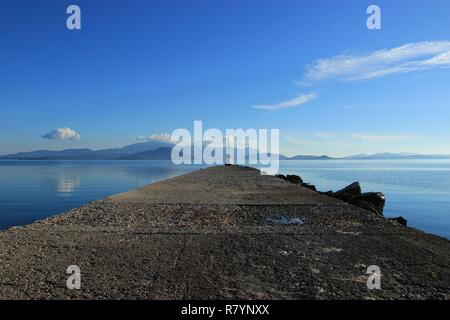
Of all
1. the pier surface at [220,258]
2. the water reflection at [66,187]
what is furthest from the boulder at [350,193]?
the water reflection at [66,187]

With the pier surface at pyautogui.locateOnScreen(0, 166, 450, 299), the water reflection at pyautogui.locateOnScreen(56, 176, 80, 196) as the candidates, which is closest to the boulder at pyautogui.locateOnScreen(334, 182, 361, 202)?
the pier surface at pyautogui.locateOnScreen(0, 166, 450, 299)

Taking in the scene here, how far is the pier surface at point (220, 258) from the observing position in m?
Answer: 5.17

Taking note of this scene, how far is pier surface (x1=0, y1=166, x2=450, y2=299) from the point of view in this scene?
517 centimetres

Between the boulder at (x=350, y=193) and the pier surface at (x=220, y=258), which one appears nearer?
the pier surface at (x=220, y=258)

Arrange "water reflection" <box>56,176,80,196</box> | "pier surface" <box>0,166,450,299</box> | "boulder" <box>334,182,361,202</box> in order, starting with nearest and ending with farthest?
"pier surface" <box>0,166,450,299</box> < "boulder" <box>334,182,361,202</box> < "water reflection" <box>56,176,80,196</box>

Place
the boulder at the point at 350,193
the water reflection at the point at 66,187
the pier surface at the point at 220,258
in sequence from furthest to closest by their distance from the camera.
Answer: the water reflection at the point at 66,187 → the boulder at the point at 350,193 → the pier surface at the point at 220,258

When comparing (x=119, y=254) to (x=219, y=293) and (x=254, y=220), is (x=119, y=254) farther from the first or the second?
(x=254, y=220)

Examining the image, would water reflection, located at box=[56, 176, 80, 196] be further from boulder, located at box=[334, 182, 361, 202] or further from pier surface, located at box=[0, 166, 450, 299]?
pier surface, located at box=[0, 166, 450, 299]

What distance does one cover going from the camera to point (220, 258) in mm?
6770

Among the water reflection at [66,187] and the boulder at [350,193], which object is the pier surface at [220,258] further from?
the water reflection at [66,187]

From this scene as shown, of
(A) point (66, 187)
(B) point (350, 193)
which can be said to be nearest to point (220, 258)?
(B) point (350, 193)

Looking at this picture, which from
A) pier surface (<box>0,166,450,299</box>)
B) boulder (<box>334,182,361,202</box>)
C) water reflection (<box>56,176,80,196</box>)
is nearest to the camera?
pier surface (<box>0,166,450,299</box>)
